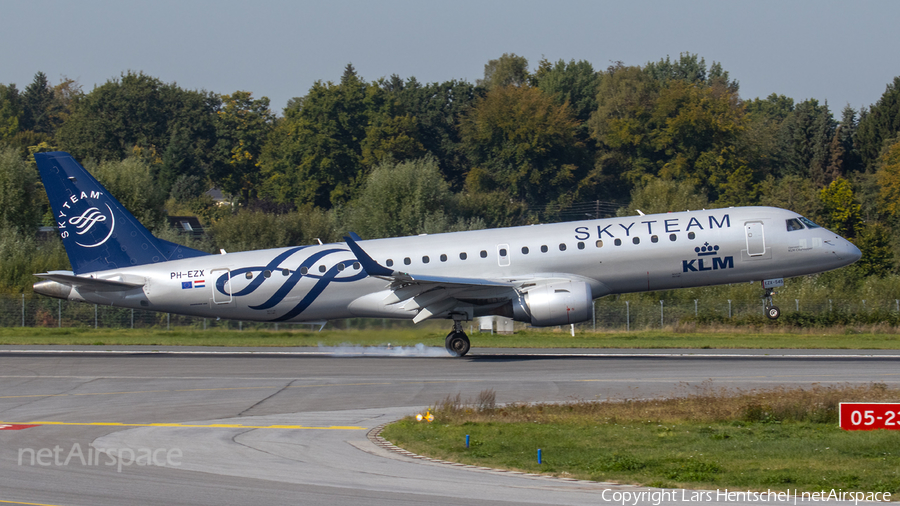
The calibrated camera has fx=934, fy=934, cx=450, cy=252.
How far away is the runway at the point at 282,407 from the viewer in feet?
42.0

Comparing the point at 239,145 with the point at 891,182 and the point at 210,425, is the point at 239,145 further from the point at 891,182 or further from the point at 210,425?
the point at 210,425

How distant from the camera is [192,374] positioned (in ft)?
92.1

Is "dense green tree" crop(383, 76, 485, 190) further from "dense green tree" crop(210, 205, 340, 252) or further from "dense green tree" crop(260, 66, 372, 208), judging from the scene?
"dense green tree" crop(210, 205, 340, 252)

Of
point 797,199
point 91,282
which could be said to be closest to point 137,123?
point 797,199

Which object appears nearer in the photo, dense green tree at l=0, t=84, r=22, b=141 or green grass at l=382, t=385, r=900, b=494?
green grass at l=382, t=385, r=900, b=494

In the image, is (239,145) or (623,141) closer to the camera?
(623,141)

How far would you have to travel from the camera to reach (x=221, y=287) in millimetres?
33000

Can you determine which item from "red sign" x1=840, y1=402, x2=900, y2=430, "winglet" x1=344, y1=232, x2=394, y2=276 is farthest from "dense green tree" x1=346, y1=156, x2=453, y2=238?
"red sign" x1=840, y1=402, x2=900, y2=430

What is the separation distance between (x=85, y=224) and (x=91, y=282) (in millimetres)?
2380

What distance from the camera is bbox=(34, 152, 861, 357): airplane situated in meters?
31.4

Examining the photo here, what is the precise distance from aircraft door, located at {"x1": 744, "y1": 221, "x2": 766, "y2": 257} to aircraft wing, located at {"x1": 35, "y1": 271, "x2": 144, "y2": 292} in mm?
21300

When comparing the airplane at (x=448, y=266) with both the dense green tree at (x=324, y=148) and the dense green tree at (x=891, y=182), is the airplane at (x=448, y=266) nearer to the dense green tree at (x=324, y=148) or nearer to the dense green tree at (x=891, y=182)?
the dense green tree at (x=891, y=182)

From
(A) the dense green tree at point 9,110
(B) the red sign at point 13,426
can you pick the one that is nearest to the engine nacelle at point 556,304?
(B) the red sign at point 13,426

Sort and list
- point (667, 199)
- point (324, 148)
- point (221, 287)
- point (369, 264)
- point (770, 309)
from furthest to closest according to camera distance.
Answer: point (324, 148)
point (667, 199)
point (221, 287)
point (770, 309)
point (369, 264)
